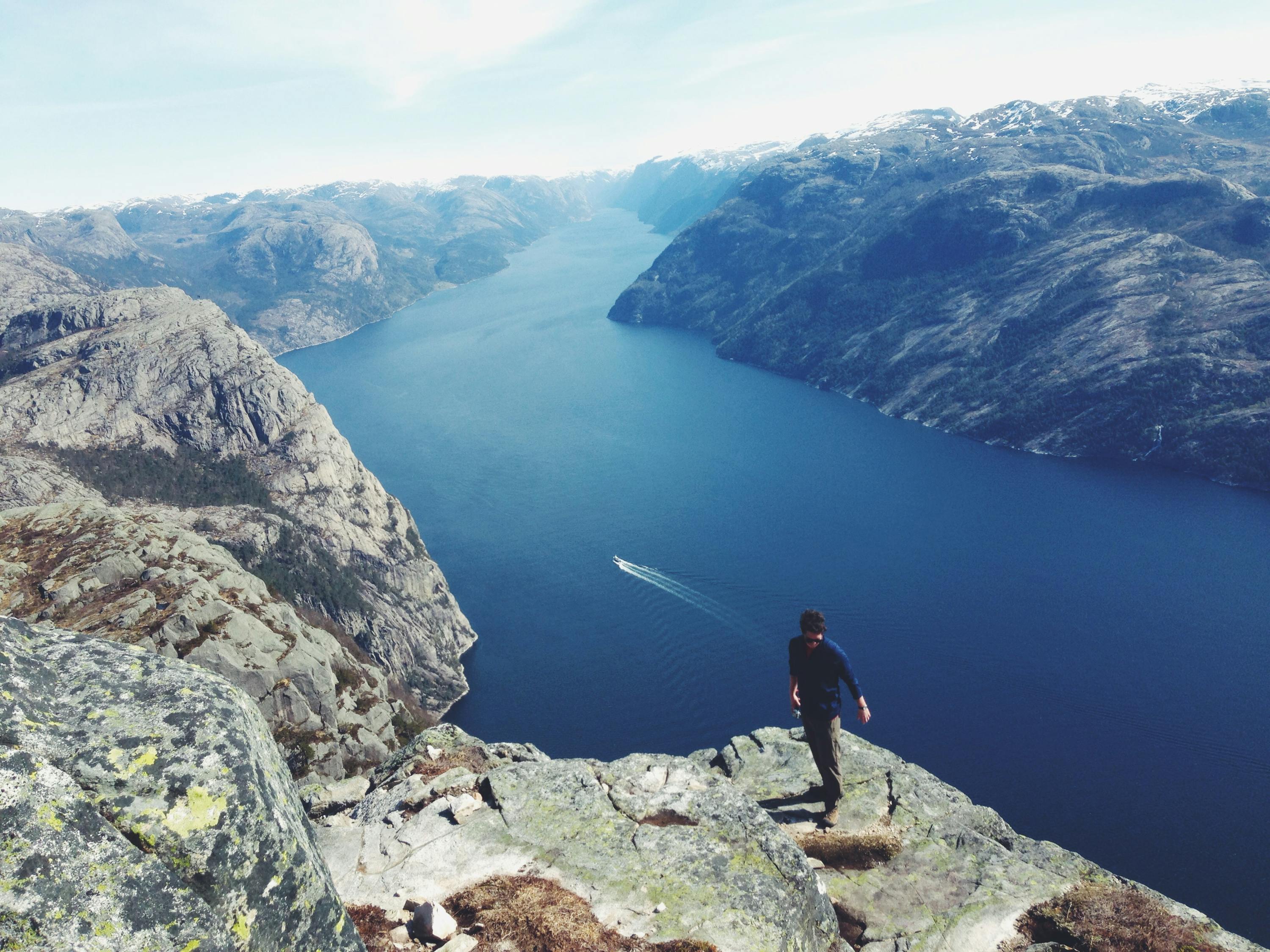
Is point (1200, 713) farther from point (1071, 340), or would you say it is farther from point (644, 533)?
point (1071, 340)

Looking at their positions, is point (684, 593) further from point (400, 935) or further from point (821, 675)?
point (400, 935)

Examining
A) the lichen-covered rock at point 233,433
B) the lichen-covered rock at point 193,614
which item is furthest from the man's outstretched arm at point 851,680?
the lichen-covered rock at point 233,433

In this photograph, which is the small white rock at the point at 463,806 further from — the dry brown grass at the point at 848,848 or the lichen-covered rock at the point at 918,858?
the lichen-covered rock at the point at 918,858

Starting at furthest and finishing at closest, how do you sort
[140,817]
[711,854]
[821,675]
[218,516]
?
1. [218,516]
2. [821,675]
3. [711,854]
4. [140,817]

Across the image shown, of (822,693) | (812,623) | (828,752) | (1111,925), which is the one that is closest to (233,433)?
(828,752)

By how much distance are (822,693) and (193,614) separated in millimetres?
66650

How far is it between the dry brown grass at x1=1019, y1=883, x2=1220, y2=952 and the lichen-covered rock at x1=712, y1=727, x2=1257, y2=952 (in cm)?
42

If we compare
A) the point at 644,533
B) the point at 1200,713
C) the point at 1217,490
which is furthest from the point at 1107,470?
the point at 644,533

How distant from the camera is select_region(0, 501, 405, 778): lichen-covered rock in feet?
199

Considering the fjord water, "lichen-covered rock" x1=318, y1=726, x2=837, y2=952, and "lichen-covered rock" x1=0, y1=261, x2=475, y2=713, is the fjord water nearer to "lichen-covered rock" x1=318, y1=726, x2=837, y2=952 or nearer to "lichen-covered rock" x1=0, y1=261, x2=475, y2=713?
"lichen-covered rock" x1=0, y1=261, x2=475, y2=713

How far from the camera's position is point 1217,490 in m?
142

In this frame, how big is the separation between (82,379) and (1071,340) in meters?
244

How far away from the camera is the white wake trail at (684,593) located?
103 m

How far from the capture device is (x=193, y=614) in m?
64.5
